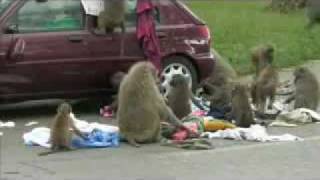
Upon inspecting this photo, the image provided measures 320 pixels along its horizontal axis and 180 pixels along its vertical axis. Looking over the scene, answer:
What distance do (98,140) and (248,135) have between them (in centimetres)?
176

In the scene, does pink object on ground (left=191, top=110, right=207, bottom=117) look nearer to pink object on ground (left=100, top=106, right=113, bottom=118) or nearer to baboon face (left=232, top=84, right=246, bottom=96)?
baboon face (left=232, top=84, right=246, bottom=96)

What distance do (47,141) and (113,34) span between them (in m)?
2.58

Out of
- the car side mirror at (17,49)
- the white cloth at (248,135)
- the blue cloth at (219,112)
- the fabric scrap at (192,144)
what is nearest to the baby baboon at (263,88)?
the blue cloth at (219,112)

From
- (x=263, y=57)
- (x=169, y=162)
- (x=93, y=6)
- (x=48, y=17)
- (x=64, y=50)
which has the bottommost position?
(x=169, y=162)

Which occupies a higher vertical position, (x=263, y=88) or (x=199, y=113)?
(x=263, y=88)

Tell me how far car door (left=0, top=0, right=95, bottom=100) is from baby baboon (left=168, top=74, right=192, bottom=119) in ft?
4.68

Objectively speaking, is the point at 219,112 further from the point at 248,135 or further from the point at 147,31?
the point at 147,31

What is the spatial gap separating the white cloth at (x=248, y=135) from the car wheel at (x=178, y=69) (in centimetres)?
195

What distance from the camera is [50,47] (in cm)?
948

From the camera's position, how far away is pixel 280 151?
7.34m

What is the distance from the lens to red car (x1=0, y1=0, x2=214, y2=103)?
936cm

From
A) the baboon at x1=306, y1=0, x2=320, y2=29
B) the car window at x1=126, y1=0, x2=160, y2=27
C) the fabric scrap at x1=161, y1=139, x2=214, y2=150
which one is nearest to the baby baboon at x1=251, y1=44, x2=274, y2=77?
the car window at x1=126, y1=0, x2=160, y2=27

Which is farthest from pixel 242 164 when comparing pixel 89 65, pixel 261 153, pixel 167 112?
pixel 89 65

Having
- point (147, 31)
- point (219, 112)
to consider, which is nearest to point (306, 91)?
point (219, 112)
